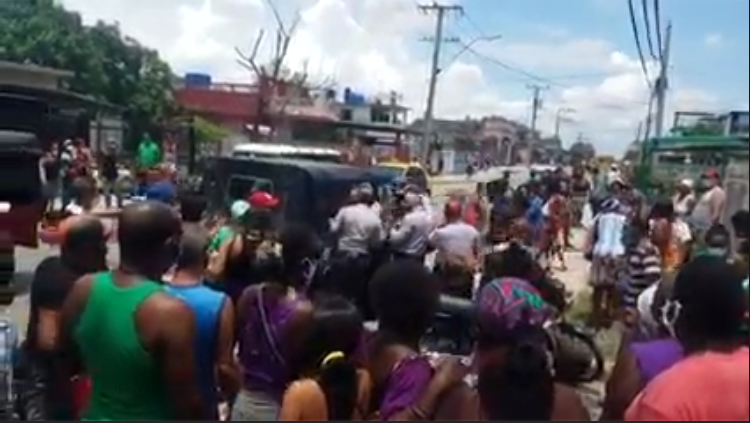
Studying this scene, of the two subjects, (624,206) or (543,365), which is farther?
(624,206)

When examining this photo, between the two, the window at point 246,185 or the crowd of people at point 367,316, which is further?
the window at point 246,185

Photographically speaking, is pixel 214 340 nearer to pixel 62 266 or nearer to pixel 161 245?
pixel 161 245

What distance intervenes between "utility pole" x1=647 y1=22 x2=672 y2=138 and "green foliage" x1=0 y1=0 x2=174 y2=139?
121 centimetres

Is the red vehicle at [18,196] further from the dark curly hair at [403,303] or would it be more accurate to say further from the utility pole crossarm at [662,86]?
the utility pole crossarm at [662,86]

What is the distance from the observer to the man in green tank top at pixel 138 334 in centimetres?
227

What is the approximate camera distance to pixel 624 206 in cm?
221

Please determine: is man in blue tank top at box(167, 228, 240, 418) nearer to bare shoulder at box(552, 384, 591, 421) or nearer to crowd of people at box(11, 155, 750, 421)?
crowd of people at box(11, 155, 750, 421)

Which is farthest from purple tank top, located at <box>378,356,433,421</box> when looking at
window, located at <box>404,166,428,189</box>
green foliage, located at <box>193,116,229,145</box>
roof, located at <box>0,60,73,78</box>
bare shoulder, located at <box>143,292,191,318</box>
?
roof, located at <box>0,60,73,78</box>

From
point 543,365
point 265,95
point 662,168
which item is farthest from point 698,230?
point 265,95

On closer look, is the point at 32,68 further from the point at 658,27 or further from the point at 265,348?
the point at 658,27

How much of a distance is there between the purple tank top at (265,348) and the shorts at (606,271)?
89 centimetres

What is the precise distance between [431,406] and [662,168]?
558 mm

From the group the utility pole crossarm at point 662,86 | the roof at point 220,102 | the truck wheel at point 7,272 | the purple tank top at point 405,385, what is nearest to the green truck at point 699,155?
the utility pole crossarm at point 662,86

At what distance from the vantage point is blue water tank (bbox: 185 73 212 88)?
2713 millimetres
